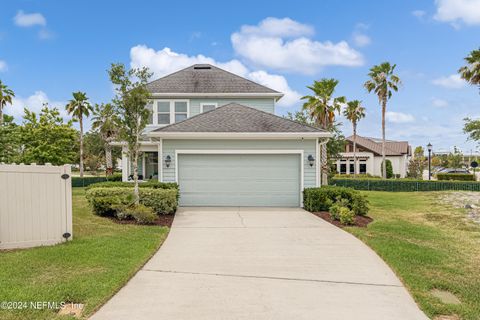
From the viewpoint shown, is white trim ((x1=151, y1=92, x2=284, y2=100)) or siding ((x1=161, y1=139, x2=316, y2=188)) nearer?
siding ((x1=161, y1=139, x2=316, y2=188))

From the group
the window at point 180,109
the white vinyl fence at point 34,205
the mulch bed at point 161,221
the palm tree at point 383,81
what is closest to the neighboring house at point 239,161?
the mulch bed at point 161,221

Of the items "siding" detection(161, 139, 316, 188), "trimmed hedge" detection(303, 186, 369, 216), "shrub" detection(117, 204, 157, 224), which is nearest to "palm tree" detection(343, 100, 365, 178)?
"siding" detection(161, 139, 316, 188)

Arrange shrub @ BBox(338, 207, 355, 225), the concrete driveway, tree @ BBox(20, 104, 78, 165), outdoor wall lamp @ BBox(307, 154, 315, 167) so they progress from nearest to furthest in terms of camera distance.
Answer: the concrete driveway, shrub @ BBox(338, 207, 355, 225), outdoor wall lamp @ BBox(307, 154, 315, 167), tree @ BBox(20, 104, 78, 165)

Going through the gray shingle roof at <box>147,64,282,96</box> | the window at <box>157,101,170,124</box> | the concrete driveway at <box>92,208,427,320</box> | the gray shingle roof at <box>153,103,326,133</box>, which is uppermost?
the gray shingle roof at <box>147,64,282,96</box>

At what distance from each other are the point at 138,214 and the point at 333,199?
263 inches

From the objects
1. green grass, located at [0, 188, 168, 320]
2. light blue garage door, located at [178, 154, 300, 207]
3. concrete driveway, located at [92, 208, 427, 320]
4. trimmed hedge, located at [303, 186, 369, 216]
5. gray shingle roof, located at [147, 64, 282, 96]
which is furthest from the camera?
gray shingle roof, located at [147, 64, 282, 96]

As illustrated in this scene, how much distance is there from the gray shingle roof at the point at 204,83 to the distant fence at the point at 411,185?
36.2 feet

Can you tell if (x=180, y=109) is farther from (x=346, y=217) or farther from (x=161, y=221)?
(x=346, y=217)

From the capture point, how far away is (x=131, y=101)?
36.1ft

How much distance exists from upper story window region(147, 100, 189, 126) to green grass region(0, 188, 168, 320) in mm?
12262

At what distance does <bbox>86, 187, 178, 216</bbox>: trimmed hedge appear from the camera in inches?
420

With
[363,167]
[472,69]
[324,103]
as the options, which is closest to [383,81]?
[472,69]

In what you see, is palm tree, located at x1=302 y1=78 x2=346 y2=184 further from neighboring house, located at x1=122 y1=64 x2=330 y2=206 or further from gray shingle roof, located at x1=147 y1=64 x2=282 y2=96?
neighboring house, located at x1=122 y1=64 x2=330 y2=206

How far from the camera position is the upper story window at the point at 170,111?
20141mm
